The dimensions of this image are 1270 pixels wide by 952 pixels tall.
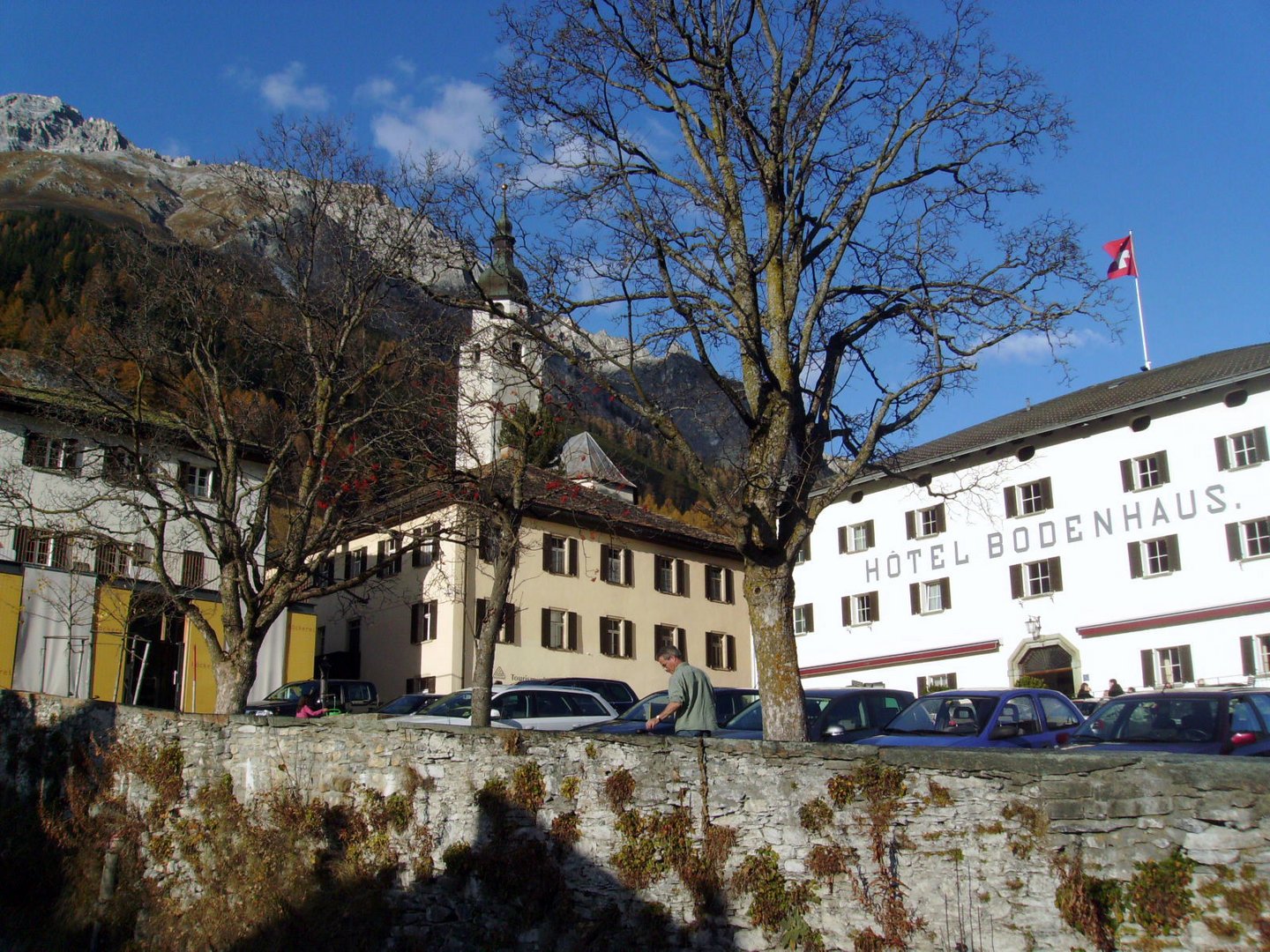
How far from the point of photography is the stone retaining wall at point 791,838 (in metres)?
6.30

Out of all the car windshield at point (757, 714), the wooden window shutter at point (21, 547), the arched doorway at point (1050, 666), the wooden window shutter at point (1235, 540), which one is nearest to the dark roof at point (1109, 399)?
the wooden window shutter at point (1235, 540)

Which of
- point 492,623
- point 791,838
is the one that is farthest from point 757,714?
point 791,838

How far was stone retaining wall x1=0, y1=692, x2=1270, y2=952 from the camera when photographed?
6.30 m

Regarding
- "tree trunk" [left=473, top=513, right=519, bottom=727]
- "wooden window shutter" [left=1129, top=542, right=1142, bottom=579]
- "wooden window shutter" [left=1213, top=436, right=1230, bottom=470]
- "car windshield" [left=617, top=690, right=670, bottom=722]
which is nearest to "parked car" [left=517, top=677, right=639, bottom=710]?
"car windshield" [left=617, top=690, right=670, bottom=722]

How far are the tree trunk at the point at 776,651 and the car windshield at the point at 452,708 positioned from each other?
25.0 feet

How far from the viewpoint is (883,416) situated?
11.9 metres

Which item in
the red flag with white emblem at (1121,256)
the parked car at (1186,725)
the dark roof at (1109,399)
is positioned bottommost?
the parked car at (1186,725)

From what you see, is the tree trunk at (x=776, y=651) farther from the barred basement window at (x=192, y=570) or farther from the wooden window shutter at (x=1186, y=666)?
the barred basement window at (x=192, y=570)

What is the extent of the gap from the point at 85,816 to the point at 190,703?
67.7 ft

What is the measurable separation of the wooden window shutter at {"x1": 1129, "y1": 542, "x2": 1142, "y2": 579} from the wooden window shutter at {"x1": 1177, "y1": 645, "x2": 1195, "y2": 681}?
8.56 ft

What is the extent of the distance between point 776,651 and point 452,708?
8438 mm

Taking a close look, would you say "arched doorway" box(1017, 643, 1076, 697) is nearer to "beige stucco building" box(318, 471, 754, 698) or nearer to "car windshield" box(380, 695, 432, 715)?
"beige stucco building" box(318, 471, 754, 698)

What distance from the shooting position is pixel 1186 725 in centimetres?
1134

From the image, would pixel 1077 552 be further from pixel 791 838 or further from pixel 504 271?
pixel 791 838
